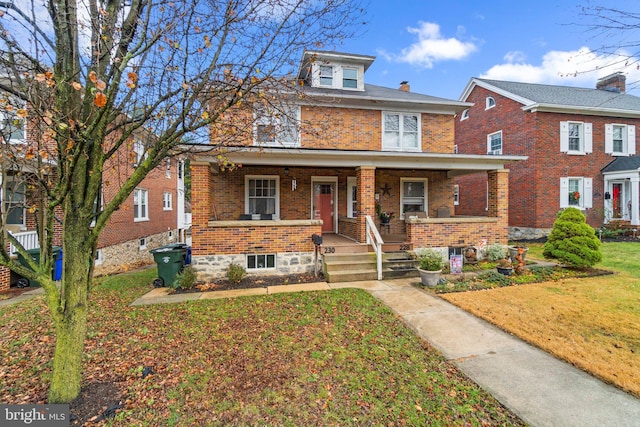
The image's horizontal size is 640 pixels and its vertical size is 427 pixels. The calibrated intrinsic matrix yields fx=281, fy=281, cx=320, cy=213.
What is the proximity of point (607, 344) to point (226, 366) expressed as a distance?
5429mm

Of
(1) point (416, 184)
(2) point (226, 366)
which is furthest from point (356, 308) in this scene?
(1) point (416, 184)

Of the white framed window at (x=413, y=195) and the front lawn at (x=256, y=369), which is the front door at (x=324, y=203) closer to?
the white framed window at (x=413, y=195)

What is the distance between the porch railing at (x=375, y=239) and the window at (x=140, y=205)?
1259 centimetres

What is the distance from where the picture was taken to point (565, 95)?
53.4ft

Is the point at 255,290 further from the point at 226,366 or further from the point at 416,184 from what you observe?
the point at 416,184

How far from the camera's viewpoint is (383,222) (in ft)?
35.6

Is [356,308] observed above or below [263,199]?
below

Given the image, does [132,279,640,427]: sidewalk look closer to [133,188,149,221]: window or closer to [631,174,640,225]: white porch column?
[133,188,149,221]: window

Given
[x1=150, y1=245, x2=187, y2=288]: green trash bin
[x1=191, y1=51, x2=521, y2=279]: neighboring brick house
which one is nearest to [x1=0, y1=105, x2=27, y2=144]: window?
A: [x1=191, y1=51, x2=521, y2=279]: neighboring brick house

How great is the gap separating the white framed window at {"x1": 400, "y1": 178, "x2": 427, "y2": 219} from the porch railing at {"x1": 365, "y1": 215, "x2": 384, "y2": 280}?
11.4ft

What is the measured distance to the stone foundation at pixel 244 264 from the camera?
25.6ft

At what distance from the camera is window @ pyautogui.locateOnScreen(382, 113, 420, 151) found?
450 inches

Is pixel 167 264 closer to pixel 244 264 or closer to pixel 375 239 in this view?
pixel 244 264

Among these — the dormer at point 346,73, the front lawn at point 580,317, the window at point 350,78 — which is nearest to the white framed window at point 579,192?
the front lawn at point 580,317
